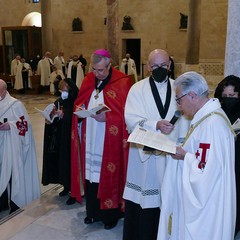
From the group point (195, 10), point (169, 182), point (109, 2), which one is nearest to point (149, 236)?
point (169, 182)

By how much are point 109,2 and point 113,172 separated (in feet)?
34.5

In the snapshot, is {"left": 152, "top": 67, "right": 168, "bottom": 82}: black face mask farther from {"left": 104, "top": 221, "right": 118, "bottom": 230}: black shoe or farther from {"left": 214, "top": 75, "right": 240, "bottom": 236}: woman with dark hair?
{"left": 104, "top": 221, "right": 118, "bottom": 230}: black shoe

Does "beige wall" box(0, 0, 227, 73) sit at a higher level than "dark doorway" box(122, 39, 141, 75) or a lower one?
higher

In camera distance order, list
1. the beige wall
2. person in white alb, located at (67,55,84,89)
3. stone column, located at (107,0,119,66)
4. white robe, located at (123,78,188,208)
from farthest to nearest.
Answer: the beige wall → person in white alb, located at (67,55,84,89) → stone column, located at (107,0,119,66) → white robe, located at (123,78,188,208)

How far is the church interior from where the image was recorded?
53.4 feet

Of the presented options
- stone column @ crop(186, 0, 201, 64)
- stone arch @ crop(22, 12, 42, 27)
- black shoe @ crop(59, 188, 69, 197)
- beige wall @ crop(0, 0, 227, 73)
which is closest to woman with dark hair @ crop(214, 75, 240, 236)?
black shoe @ crop(59, 188, 69, 197)

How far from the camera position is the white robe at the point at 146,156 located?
316 cm

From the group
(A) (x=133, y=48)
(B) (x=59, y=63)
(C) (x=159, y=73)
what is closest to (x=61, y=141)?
(C) (x=159, y=73)

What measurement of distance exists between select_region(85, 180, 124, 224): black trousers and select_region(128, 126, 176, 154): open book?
1451 millimetres

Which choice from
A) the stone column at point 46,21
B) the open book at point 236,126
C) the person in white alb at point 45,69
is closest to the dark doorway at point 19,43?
the stone column at point 46,21

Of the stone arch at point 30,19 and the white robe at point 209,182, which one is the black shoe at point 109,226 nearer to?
the white robe at point 209,182

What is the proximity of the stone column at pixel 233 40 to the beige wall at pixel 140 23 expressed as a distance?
601 inches

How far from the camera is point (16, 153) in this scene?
4.82m

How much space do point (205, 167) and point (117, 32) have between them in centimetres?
1160
